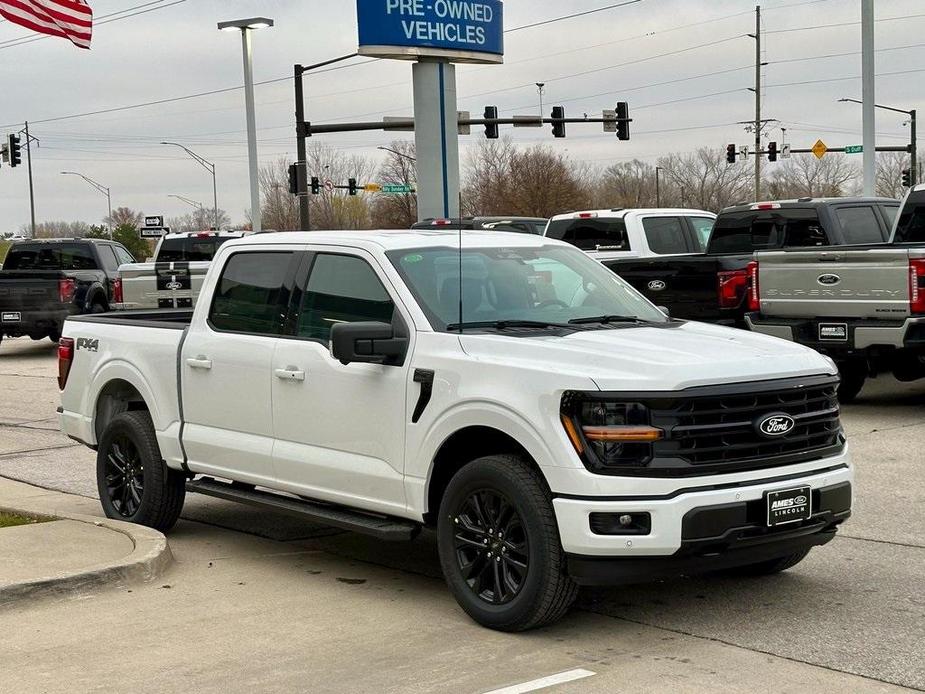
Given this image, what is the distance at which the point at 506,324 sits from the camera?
265 inches

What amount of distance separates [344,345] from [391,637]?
143cm

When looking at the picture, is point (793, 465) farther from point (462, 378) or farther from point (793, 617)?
point (462, 378)

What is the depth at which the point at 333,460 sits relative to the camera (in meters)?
6.96

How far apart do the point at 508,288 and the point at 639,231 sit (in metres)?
12.2

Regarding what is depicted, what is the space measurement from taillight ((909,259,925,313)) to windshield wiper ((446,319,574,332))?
6804 mm

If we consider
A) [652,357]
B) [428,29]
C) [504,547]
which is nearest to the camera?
[652,357]

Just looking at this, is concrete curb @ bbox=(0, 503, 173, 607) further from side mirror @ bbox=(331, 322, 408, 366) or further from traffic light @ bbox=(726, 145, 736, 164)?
traffic light @ bbox=(726, 145, 736, 164)

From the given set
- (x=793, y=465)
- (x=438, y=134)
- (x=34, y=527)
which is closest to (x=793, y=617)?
(x=793, y=465)

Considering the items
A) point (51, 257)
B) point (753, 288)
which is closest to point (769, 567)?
point (753, 288)

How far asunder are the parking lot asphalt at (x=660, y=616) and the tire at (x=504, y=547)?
0.14 metres

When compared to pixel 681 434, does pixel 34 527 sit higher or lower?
lower

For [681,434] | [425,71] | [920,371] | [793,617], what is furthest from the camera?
[425,71]

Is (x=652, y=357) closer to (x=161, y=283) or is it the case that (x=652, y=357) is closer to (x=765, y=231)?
(x=765, y=231)

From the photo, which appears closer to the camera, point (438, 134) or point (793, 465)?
point (793, 465)
